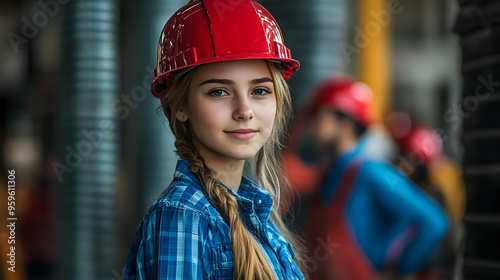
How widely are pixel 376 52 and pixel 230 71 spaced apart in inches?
266

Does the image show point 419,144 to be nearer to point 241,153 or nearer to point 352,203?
point 352,203

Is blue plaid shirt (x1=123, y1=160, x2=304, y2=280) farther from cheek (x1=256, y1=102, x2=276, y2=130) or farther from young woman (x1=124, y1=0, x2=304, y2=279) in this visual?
cheek (x1=256, y1=102, x2=276, y2=130)

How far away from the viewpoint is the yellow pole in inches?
271

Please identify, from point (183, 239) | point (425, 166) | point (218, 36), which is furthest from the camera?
point (425, 166)

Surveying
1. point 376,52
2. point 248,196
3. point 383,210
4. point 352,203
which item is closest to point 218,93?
point 248,196

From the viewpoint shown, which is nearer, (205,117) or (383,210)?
(205,117)

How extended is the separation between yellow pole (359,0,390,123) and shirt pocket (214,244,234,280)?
208 inches

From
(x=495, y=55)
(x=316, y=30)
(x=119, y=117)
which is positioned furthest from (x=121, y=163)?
(x=495, y=55)

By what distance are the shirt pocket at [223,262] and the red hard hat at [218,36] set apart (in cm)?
40

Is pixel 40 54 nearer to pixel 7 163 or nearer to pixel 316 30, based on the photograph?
pixel 7 163

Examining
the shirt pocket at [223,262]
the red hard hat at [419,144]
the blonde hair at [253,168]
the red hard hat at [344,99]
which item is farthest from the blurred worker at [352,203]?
the shirt pocket at [223,262]

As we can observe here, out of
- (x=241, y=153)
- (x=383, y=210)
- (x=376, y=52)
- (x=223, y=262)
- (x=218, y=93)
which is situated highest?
(x=376, y=52)

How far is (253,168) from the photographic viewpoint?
1.82 metres

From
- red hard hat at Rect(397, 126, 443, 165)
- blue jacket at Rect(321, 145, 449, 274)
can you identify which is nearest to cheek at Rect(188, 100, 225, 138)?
blue jacket at Rect(321, 145, 449, 274)
